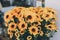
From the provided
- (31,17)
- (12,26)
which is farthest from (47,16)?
(12,26)

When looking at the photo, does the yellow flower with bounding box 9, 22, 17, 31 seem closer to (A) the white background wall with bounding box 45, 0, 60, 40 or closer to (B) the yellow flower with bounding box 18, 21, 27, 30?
(B) the yellow flower with bounding box 18, 21, 27, 30

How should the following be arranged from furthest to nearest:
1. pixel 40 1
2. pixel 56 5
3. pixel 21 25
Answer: pixel 40 1 < pixel 56 5 < pixel 21 25

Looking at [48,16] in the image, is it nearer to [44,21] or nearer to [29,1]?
[44,21]

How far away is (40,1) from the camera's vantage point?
1.13 metres

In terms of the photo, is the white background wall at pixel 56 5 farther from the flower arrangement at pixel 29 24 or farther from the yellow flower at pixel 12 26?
the yellow flower at pixel 12 26

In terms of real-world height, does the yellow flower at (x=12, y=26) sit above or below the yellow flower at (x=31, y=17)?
below

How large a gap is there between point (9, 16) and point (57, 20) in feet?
1.29

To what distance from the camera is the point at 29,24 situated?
2.64ft

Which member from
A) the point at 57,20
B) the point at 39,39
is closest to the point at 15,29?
the point at 39,39

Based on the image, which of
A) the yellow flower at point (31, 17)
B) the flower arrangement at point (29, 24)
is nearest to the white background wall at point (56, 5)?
the flower arrangement at point (29, 24)

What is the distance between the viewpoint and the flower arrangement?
0.80 metres

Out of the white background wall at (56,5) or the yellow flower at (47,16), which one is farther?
the white background wall at (56,5)

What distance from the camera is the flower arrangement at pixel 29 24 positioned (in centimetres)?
80

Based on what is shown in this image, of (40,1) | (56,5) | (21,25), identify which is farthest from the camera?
(40,1)
